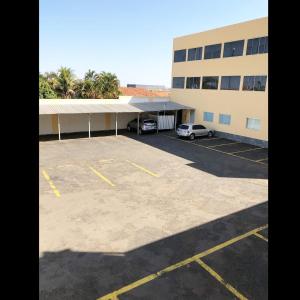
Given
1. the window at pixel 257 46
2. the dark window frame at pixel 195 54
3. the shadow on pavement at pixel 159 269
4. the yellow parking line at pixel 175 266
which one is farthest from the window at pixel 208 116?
the shadow on pavement at pixel 159 269

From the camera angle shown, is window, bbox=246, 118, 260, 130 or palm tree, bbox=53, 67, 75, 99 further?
palm tree, bbox=53, 67, 75, 99

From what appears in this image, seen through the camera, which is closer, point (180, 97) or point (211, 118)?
point (211, 118)

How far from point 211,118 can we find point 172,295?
24.3 m

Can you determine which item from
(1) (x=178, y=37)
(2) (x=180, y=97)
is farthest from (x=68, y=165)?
(1) (x=178, y=37)

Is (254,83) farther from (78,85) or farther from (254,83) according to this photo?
(78,85)

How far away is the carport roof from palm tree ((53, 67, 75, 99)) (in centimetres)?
1244

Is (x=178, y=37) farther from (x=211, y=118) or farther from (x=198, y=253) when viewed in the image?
(x=198, y=253)

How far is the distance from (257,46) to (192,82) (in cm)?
860

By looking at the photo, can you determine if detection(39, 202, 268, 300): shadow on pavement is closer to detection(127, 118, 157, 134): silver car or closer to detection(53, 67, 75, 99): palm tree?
detection(127, 118, 157, 134): silver car

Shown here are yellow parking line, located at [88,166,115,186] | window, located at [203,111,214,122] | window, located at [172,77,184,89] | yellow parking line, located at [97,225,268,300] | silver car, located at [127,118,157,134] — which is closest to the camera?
yellow parking line, located at [97,225,268,300]

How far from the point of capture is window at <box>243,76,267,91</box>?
78.4ft

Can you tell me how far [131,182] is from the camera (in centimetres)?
1502

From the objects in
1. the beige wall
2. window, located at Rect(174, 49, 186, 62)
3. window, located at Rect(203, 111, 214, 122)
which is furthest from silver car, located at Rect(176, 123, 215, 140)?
window, located at Rect(174, 49, 186, 62)

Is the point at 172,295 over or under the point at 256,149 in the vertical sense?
under
